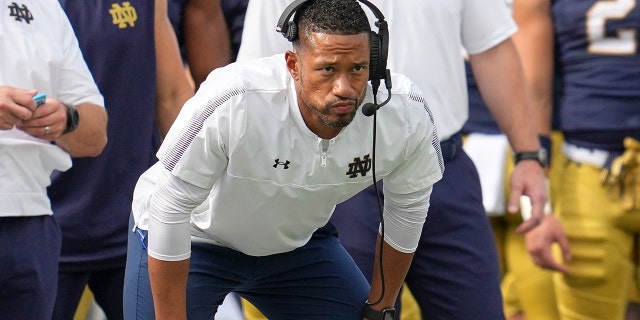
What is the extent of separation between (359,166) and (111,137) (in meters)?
1.33

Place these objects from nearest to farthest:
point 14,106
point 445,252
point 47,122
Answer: point 14,106 < point 47,122 < point 445,252

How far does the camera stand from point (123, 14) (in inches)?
197

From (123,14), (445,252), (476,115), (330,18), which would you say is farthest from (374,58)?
(476,115)

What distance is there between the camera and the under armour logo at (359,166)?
4000 millimetres

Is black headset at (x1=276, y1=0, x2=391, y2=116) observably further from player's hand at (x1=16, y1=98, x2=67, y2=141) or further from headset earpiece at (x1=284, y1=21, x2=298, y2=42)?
player's hand at (x1=16, y1=98, x2=67, y2=141)

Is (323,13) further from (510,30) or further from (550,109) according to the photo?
(550,109)

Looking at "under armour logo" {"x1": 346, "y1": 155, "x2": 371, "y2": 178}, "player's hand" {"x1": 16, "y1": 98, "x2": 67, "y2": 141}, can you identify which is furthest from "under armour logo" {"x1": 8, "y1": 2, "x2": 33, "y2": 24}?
"under armour logo" {"x1": 346, "y1": 155, "x2": 371, "y2": 178}

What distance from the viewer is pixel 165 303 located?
3939 millimetres

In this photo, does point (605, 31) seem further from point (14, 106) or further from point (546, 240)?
point (14, 106)

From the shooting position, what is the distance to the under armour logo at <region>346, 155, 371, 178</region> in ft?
13.1

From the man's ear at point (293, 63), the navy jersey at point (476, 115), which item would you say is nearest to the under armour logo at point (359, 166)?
the man's ear at point (293, 63)

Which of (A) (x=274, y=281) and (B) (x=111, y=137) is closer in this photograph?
(A) (x=274, y=281)

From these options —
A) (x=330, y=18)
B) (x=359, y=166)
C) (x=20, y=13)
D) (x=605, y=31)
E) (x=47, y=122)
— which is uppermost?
(x=330, y=18)

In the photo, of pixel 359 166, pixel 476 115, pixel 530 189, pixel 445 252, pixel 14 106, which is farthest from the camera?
pixel 476 115
